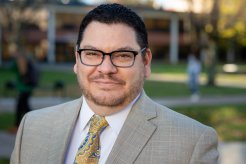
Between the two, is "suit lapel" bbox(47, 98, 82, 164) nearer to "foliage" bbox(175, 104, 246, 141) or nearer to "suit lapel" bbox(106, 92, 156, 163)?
"suit lapel" bbox(106, 92, 156, 163)

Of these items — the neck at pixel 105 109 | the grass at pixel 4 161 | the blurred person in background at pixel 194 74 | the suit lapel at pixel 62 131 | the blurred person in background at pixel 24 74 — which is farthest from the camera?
the blurred person in background at pixel 194 74

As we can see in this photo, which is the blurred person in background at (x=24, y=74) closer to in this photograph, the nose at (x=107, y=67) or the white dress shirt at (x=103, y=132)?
the white dress shirt at (x=103, y=132)

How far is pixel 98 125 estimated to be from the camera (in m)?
2.49

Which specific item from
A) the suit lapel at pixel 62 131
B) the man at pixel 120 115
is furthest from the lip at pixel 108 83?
the suit lapel at pixel 62 131

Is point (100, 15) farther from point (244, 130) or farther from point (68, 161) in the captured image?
point (244, 130)

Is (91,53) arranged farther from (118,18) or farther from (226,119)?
(226,119)

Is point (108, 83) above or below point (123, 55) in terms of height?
below

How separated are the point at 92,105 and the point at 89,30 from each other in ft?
1.27

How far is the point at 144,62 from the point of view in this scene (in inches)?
101

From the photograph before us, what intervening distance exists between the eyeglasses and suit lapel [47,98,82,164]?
42 centimetres

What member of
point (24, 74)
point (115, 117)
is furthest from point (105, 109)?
point (24, 74)

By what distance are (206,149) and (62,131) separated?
0.80 m

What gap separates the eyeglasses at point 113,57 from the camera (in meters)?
2.39

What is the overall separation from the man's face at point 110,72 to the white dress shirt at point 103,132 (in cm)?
8
